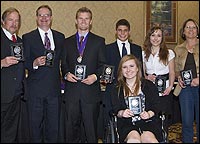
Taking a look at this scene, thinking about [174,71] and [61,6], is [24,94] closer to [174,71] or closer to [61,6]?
[174,71]

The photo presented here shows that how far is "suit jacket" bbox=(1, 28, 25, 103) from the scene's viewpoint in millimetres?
3346

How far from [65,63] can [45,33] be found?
386 mm

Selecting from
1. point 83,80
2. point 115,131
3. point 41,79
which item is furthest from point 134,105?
point 41,79

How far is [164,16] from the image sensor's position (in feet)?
20.6

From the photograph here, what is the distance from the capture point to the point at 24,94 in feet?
11.3

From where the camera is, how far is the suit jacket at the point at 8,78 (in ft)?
11.0

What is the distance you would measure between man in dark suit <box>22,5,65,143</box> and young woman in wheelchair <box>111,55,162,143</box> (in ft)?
2.33

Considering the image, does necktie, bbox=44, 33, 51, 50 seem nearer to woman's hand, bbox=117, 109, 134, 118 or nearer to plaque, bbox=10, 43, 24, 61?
plaque, bbox=10, 43, 24, 61

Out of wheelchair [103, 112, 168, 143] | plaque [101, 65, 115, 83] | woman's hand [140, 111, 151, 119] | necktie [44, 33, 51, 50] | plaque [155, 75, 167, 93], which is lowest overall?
wheelchair [103, 112, 168, 143]

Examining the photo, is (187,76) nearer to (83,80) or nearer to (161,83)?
(161,83)

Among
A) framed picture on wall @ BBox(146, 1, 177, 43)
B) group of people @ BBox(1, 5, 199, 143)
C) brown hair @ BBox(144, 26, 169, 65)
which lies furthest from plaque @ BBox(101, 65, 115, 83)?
framed picture on wall @ BBox(146, 1, 177, 43)

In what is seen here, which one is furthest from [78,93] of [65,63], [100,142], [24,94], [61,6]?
[61,6]

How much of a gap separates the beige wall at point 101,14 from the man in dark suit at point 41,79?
154cm

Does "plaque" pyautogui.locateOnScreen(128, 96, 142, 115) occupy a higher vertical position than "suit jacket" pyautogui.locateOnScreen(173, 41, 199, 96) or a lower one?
lower
